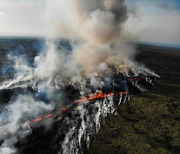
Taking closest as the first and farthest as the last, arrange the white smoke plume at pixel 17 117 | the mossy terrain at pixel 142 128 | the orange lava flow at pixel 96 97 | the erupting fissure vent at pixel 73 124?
the white smoke plume at pixel 17 117 → the erupting fissure vent at pixel 73 124 → the mossy terrain at pixel 142 128 → the orange lava flow at pixel 96 97

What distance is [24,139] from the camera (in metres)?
21.5

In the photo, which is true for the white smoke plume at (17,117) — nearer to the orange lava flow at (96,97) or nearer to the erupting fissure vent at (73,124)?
the erupting fissure vent at (73,124)

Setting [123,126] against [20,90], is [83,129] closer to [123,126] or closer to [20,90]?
[123,126]

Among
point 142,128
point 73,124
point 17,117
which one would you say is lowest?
point 142,128

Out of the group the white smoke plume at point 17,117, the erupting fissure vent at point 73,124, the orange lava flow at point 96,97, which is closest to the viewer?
the white smoke plume at point 17,117

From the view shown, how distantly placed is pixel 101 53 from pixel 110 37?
4.77 meters

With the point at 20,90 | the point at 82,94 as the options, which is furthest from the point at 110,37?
the point at 20,90

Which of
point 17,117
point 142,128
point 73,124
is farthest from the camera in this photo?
point 142,128

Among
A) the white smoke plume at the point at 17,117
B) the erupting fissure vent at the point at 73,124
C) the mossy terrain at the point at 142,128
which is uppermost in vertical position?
the white smoke plume at the point at 17,117

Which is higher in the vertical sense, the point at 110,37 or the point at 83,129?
the point at 110,37

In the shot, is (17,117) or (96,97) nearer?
(17,117)

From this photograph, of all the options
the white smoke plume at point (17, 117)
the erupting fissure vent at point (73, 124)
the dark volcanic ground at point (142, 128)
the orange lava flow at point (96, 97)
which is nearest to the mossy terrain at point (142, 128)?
the dark volcanic ground at point (142, 128)

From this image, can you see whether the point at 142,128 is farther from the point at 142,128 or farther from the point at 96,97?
the point at 96,97

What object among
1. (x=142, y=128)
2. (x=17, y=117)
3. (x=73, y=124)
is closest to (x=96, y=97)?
(x=142, y=128)
